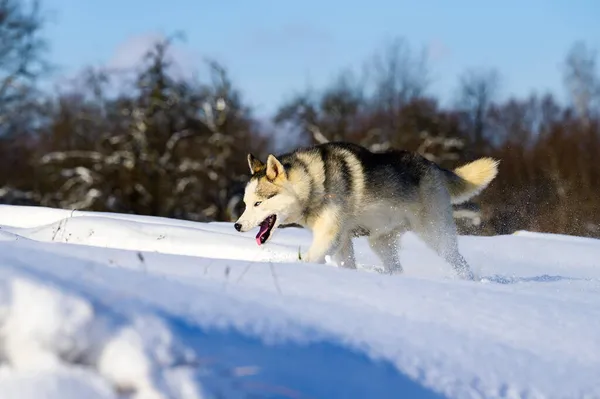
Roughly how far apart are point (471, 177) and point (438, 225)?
0.66m

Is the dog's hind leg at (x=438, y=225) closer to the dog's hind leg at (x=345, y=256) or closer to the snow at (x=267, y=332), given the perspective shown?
the dog's hind leg at (x=345, y=256)

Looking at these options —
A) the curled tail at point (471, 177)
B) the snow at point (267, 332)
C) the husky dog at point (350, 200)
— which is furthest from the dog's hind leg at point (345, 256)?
the snow at point (267, 332)

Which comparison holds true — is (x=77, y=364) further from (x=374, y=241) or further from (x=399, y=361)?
(x=374, y=241)

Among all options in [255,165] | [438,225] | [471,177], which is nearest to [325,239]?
[255,165]

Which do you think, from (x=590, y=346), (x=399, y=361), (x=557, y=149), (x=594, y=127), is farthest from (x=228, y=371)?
(x=594, y=127)

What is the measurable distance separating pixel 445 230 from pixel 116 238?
3109 mm

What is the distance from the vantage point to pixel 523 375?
2.86 meters

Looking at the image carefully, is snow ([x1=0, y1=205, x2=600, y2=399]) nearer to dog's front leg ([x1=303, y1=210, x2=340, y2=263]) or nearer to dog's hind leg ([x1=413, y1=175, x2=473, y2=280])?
dog's front leg ([x1=303, y1=210, x2=340, y2=263])

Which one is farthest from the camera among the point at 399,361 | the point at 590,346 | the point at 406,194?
the point at 406,194

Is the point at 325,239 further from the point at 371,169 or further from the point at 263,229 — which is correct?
the point at 371,169

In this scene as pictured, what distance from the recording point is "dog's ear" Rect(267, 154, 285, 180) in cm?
645

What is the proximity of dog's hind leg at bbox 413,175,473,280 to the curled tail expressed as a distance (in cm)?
29

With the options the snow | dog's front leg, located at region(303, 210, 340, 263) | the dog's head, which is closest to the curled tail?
dog's front leg, located at region(303, 210, 340, 263)

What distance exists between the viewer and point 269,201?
651 cm
